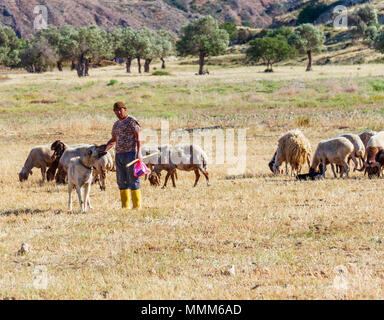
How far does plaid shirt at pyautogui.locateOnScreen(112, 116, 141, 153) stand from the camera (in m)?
9.91

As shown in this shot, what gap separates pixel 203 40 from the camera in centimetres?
7625

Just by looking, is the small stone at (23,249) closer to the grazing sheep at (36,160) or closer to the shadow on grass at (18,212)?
the shadow on grass at (18,212)

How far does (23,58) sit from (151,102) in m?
57.2

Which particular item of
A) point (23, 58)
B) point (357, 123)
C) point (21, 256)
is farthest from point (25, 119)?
point (23, 58)

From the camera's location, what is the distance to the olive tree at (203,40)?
250 ft

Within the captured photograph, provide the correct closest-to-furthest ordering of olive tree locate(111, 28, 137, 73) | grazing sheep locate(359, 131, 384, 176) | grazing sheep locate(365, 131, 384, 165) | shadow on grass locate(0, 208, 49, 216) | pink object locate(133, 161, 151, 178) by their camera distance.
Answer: pink object locate(133, 161, 151, 178)
shadow on grass locate(0, 208, 49, 216)
grazing sheep locate(359, 131, 384, 176)
grazing sheep locate(365, 131, 384, 165)
olive tree locate(111, 28, 137, 73)

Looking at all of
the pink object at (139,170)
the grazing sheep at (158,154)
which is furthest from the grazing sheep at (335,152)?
the pink object at (139,170)

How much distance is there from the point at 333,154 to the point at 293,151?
1489 millimetres

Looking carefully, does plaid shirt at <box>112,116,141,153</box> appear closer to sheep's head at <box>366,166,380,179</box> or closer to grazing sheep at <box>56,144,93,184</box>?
grazing sheep at <box>56,144,93,184</box>

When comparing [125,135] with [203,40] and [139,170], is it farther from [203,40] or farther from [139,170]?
[203,40]

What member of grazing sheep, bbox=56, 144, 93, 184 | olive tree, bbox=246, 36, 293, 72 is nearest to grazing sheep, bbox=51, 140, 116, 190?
grazing sheep, bbox=56, 144, 93, 184

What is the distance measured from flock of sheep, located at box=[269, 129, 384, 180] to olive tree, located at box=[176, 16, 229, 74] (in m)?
60.8
